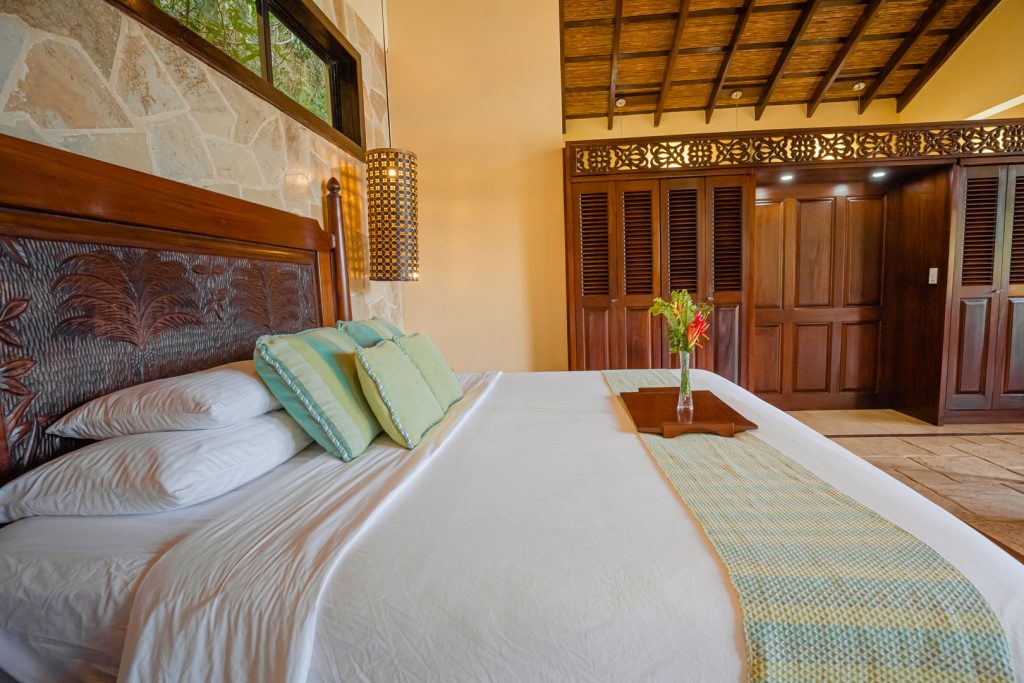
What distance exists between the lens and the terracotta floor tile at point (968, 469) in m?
2.37

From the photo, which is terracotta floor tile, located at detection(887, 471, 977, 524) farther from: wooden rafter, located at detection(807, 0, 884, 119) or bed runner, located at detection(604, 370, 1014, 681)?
wooden rafter, located at detection(807, 0, 884, 119)

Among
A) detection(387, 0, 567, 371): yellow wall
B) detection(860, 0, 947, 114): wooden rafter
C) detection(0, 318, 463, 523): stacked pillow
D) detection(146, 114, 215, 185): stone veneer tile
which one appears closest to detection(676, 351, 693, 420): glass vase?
detection(0, 318, 463, 523): stacked pillow

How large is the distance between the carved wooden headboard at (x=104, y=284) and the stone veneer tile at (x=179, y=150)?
0.44 ft

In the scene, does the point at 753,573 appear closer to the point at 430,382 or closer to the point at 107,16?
the point at 430,382

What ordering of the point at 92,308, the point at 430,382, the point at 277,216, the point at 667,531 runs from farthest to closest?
the point at 277,216, the point at 430,382, the point at 92,308, the point at 667,531

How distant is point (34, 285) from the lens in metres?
0.95

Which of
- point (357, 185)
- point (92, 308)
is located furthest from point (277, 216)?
point (357, 185)

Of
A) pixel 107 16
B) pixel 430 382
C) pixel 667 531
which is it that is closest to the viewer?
pixel 667 531

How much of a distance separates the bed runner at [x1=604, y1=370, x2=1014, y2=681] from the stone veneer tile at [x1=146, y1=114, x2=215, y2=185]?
1.85 metres

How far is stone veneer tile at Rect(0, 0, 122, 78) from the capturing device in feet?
3.35

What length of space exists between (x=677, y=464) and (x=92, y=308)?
152 cm

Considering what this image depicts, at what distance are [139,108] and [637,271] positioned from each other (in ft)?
9.46

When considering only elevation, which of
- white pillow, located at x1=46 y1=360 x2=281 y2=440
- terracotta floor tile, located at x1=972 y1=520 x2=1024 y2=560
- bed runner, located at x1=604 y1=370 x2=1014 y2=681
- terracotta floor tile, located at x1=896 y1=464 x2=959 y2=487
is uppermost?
white pillow, located at x1=46 y1=360 x2=281 y2=440

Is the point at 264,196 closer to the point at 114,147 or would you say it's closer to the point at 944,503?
the point at 114,147
